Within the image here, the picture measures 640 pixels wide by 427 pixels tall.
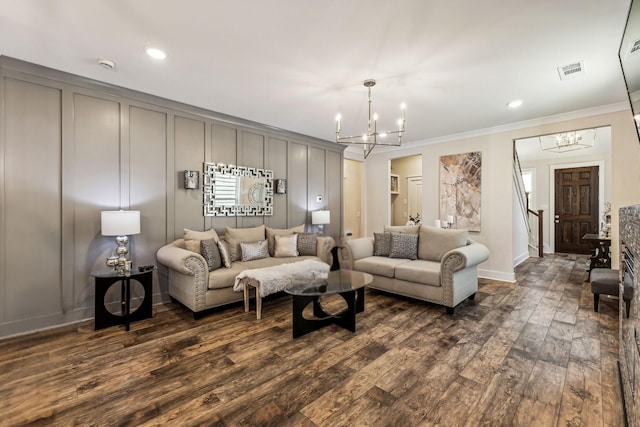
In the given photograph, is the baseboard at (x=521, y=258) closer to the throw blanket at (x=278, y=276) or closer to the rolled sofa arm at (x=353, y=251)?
the rolled sofa arm at (x=353, y=251)

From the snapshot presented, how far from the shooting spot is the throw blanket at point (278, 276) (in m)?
3.05

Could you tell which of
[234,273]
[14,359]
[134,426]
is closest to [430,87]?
[234,273]

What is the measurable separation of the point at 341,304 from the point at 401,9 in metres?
2.96

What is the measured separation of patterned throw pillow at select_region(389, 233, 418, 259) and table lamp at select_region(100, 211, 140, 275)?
3236 millimetres

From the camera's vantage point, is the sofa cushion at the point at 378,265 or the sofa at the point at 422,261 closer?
the sofa at the point at 422,261

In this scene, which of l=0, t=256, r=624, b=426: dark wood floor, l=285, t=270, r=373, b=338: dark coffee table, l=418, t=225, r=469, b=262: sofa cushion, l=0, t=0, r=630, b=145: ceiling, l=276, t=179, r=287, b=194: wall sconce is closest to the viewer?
l=0, t=256, r=624, b=426: dark wood floor

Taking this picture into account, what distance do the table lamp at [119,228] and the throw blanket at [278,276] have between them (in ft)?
3.94

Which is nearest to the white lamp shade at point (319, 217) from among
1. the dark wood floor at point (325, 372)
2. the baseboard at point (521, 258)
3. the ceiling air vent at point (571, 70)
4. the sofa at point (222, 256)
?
the sofa at point (222, 256)

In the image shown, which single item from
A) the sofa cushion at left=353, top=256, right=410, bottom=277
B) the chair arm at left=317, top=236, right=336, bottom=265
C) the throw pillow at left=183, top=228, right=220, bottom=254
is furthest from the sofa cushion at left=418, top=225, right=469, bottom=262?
the throw pillow at left=183, top=228, right=220, bottom=254

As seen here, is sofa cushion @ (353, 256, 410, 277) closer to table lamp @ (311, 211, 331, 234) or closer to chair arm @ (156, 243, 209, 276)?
table lamp @ (311, 211, 331, 234)

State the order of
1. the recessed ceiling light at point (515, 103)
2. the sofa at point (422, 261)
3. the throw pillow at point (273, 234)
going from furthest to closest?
1. the throw pillow at point (273, 234)
2. the recessed ceiling light at point (515, 103)
3. the sofa at point (422, 261)

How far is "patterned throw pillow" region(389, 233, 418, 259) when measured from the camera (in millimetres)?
3914

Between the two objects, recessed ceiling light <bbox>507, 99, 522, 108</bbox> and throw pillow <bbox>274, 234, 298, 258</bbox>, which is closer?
recessed ceiling light <bbox>507, 99, 522, 108</bbox>

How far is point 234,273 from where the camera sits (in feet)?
10.7
